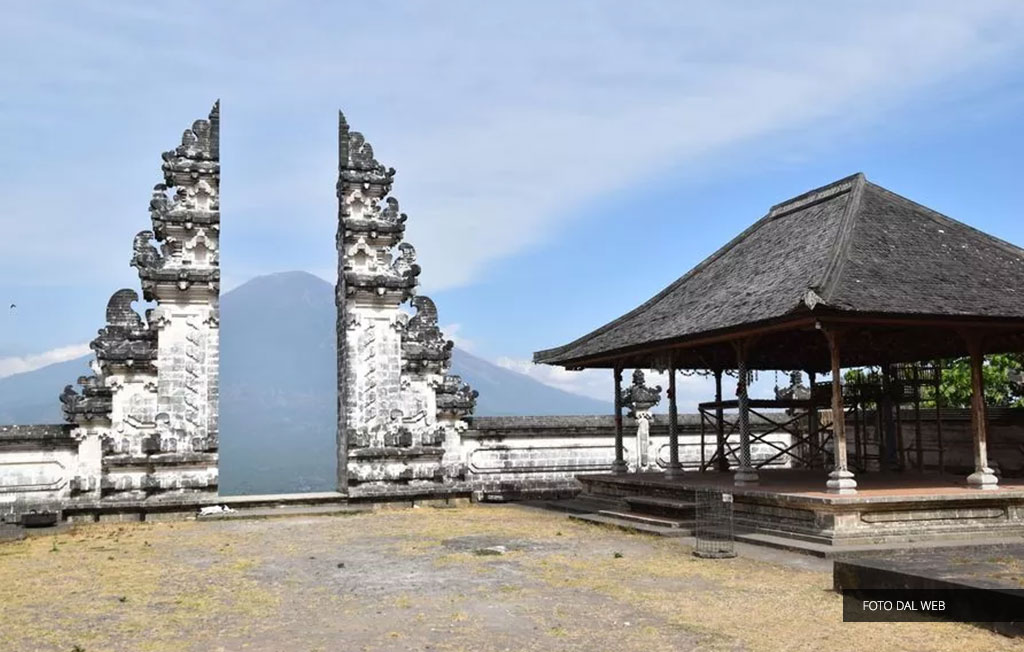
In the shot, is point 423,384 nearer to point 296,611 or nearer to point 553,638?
point 296,611

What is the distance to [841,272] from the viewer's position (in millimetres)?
14055

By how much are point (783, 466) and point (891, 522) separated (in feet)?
39.9

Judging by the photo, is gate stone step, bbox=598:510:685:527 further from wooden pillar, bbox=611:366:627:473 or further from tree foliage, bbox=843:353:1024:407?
tree foliage, bbox=843:353:1024:407

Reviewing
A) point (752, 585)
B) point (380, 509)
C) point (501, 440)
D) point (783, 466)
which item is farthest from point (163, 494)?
point (783, 466)

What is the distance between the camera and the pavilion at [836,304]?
13.6m

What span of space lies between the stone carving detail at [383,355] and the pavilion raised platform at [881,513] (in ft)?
25.8

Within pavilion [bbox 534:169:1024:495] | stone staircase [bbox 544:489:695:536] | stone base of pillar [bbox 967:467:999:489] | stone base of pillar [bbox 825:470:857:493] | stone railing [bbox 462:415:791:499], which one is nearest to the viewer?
stone base of pillar [bbox 825:470:857:493]

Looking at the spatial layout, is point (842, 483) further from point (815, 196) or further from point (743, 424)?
point (815, 196)

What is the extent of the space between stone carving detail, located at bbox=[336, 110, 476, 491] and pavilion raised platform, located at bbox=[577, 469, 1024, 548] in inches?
310

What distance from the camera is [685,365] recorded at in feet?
69.2

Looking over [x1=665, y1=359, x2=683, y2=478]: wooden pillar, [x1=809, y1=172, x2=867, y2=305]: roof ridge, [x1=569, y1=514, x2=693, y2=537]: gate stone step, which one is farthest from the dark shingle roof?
[x1=569, y1=514, x2=693, y2=537]: gate stone step

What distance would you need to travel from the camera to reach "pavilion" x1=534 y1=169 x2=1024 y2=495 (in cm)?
1364

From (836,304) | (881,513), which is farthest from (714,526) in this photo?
(836,304)

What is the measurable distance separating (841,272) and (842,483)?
3.17 meters
